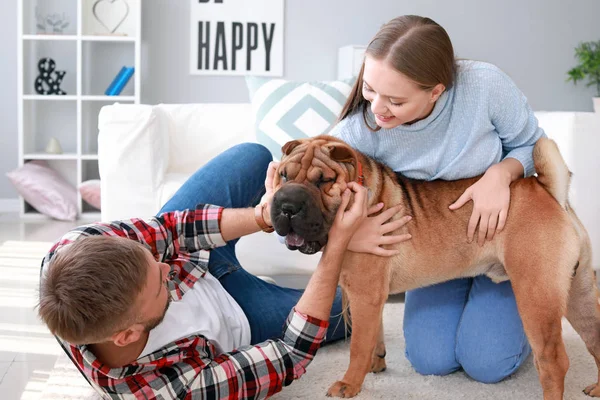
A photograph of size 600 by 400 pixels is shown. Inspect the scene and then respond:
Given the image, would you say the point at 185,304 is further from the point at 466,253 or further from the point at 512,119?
the point at 512,119

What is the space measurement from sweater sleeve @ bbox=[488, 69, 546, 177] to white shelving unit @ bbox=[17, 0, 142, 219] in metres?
3.44

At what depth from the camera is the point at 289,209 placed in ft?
4.95

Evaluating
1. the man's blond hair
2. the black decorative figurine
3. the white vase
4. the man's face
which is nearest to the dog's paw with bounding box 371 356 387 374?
the man's face

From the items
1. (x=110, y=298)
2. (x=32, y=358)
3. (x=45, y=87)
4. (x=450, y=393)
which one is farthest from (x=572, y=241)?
(x=45, y=87)

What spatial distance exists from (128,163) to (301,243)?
148 centimetres

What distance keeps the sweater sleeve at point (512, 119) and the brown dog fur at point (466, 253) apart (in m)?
0.06

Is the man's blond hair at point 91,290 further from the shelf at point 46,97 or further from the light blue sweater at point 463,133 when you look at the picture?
the shelf at point 46,97

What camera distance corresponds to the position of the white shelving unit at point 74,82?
471cm

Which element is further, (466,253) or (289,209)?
(466,253)

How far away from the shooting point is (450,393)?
1.88 metres

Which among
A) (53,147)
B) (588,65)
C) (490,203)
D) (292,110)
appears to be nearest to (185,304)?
(490,203)

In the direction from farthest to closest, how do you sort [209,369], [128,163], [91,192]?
1. [91,192]
2. [128,163]
3. [209,369]

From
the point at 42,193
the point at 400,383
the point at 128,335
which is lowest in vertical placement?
the point at 400,383

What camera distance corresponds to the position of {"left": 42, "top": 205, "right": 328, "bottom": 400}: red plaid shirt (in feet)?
4.49
